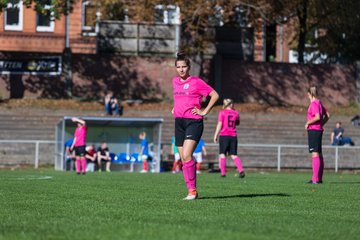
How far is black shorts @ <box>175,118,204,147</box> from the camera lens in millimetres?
14562


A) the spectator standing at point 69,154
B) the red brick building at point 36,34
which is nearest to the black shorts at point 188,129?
the spectator standing at point 69,154

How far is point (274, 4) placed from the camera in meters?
47.2

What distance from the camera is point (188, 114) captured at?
14.6m

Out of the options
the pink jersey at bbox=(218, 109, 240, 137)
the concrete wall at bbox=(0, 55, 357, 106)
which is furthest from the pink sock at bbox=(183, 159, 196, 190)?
the concrete wall at bbox=(0, 55, 357, 106)

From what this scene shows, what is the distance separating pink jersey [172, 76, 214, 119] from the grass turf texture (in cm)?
130

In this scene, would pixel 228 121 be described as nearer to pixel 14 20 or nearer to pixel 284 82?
pixel 284 82

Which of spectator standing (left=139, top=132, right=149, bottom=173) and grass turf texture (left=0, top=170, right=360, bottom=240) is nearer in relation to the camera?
grass turf texture (left=0, top=170, right=360, bottom=240)

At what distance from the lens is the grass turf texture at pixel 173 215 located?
9578 mm

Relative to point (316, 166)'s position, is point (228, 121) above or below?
above

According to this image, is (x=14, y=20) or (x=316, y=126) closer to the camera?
(x=316, y=126)

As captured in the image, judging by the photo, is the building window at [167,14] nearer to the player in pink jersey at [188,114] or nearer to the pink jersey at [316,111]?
the pink jersey at [316,111]

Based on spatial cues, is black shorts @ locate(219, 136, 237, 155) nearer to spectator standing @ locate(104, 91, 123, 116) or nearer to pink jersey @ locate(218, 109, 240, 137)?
pink jersey @ locate(218, 109, 240, 137)

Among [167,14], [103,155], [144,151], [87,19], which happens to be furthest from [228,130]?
[87,19]

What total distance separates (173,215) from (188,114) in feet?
10.9
